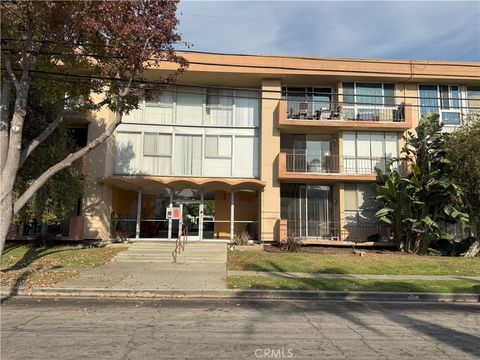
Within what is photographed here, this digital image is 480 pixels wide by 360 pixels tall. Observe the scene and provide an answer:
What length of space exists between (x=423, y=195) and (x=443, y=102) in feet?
22.5

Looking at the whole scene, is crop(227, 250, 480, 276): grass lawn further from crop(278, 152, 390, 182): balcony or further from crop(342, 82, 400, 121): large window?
crop(342, 82, 400, 121): large window

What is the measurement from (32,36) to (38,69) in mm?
2083

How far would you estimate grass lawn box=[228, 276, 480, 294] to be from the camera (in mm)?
11875

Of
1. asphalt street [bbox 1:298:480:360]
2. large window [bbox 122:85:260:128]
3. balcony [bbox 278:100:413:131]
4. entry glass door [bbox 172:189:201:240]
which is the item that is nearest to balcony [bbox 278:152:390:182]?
balcony [bbox 278:100:413:131]

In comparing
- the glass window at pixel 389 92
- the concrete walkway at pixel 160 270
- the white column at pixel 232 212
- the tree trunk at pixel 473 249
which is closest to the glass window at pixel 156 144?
the white column at pixel 232 212

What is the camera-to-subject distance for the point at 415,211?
1945 cm

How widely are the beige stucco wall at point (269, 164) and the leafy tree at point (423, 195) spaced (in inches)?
200

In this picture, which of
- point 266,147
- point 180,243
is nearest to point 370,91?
point 266,147

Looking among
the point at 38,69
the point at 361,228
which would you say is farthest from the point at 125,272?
the point at 361,228

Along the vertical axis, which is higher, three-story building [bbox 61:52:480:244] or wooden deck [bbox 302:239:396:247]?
three-story building [bbox 61:52:480:244]

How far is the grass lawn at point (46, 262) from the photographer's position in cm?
1248

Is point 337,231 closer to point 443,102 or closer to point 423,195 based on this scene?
point 423,195

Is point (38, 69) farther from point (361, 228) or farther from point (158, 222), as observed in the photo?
point (361, 228)

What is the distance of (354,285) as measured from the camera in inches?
489
